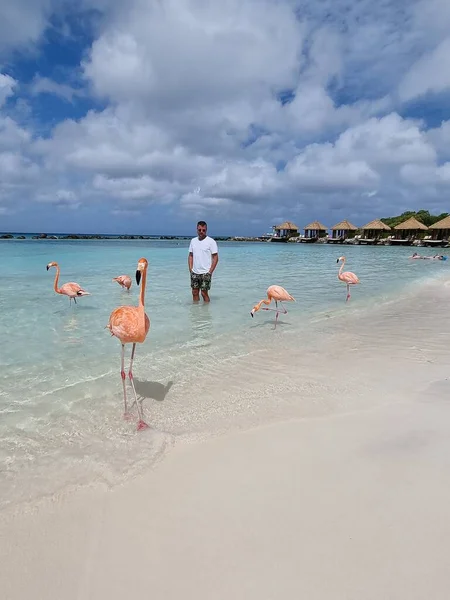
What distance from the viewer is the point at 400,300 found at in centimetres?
1198

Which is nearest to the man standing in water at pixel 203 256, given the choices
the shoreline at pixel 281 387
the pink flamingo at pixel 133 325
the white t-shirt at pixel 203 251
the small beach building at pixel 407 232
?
the white t-shirt at pixel 203 251

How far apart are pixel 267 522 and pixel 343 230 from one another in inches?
3214

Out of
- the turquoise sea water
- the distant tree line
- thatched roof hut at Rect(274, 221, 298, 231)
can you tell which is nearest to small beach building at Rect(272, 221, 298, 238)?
thatched roof hut at Rect(274, 221, 298, 231)

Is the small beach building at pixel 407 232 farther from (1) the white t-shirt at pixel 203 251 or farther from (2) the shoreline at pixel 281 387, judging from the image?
(2) the shoreline at pixel 281 387

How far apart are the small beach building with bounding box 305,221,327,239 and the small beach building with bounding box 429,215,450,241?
21855 millimetres

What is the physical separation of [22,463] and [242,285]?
12.5 meters

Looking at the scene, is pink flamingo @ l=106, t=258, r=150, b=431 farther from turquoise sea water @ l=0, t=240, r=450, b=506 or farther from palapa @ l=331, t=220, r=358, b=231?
palapa @ l=331, t=220, r=358, b=231

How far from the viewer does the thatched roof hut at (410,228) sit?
66062 millimetres

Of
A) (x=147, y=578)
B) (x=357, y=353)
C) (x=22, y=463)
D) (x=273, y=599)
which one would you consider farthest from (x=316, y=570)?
(x=357, y=353)

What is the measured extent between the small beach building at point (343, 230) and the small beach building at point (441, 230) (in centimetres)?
1395

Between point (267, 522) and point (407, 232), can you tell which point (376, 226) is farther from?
point (267, 522)

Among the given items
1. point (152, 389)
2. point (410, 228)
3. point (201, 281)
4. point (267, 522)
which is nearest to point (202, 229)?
point (201, 281)

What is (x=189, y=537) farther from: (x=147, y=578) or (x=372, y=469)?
(x=372, y=469)

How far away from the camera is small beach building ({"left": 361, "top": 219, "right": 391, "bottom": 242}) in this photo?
2783 inches
